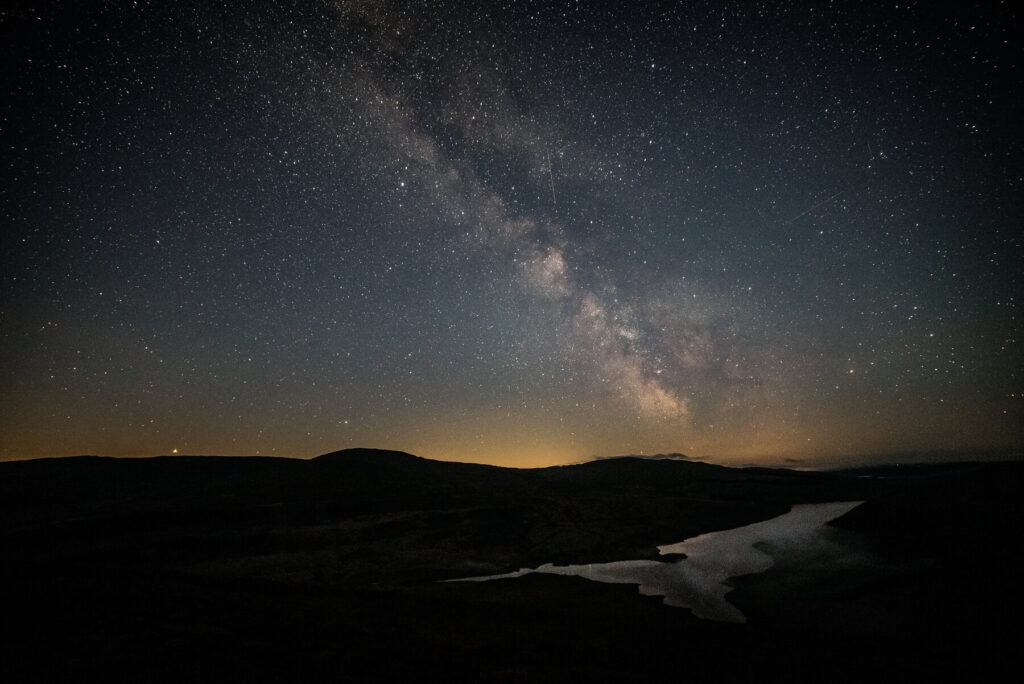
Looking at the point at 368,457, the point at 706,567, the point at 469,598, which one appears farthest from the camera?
the point at 368,457

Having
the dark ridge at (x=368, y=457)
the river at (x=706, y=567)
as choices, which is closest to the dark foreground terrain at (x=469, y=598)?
the river at (x=706, y=567)

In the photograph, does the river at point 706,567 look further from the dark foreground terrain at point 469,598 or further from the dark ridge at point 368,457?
the dark ridge at point 368,457

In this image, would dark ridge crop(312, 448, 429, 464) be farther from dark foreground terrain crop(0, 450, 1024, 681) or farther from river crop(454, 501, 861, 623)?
river crop(454, 501, 861, 623)

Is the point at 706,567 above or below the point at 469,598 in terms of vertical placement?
below

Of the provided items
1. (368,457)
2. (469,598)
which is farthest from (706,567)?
(368,457)

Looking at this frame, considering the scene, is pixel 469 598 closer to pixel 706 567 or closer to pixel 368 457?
pixel 706 567

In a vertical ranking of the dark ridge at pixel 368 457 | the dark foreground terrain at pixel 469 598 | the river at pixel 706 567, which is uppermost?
the dark ridge at pixel 368 457

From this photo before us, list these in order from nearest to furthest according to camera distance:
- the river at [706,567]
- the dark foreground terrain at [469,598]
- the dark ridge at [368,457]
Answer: the dark foreground terrain at [469,598], the river at [706,567], the dark ridge at [368,457]
